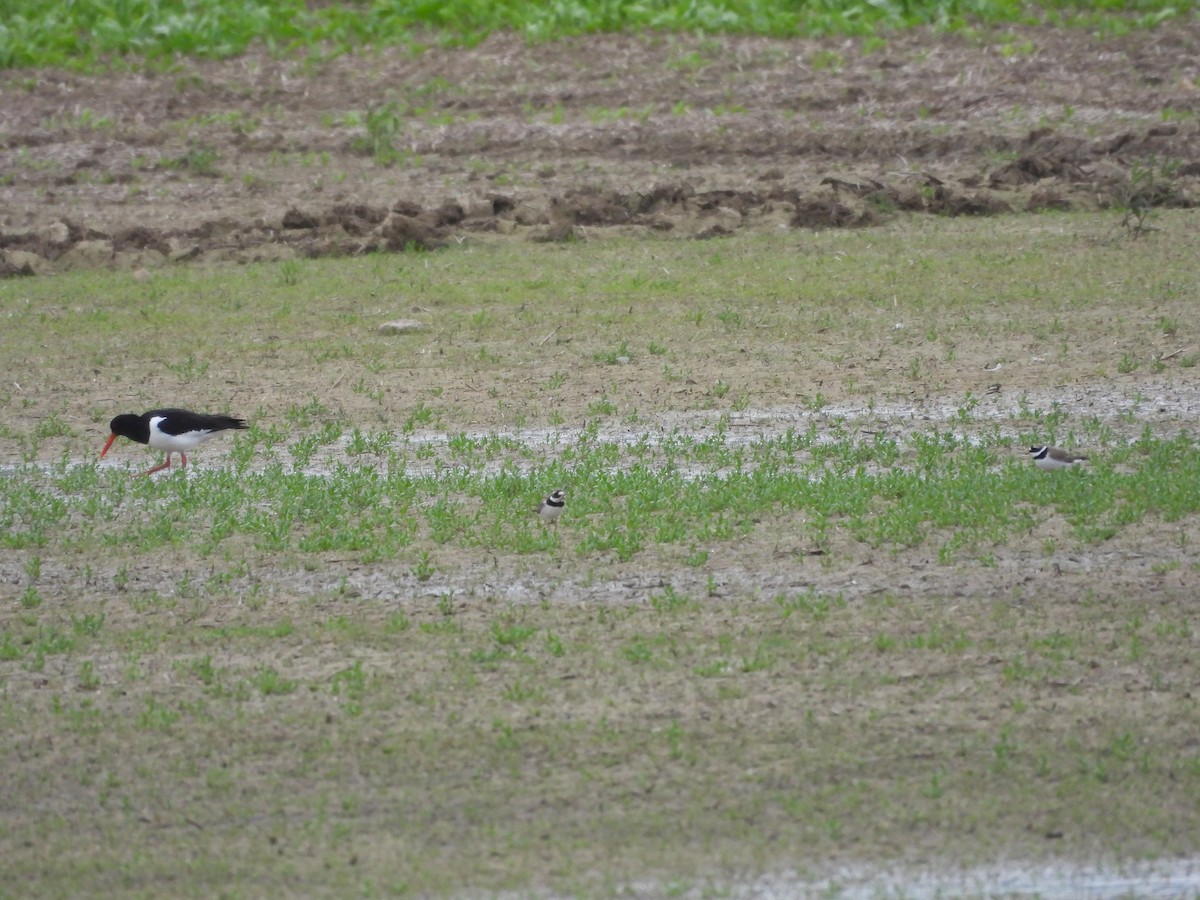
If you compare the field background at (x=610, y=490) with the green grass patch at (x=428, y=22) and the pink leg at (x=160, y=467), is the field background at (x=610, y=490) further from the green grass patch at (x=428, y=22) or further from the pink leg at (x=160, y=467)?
the green grass patch at (x=428, y=22)

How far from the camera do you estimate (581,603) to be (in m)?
7.50

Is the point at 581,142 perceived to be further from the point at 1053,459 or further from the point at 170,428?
the point at 1053,459

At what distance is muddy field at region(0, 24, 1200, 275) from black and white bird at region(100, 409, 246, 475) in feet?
20.1

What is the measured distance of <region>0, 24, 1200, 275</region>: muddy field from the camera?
16.1 metres

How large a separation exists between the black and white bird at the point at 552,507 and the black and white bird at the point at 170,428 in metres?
2.26

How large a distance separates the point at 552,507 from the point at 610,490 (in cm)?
64

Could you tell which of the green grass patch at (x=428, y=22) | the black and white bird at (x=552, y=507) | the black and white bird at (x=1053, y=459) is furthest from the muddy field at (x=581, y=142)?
the black and white bird at (x=552, y=507)

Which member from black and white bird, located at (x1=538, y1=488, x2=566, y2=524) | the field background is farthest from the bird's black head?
black and white bird, located at (x1=538, y1=488, x2=566, y2=524)

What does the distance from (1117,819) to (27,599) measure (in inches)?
199

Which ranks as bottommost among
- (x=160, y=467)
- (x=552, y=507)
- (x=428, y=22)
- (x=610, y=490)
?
(x=160, y=467)

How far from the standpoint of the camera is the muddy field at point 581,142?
1614cm

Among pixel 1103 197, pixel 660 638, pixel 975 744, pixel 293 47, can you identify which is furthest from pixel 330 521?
pixel 293 47

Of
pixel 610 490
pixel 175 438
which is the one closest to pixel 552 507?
pixel 610 490

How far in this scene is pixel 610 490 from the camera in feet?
29.3
